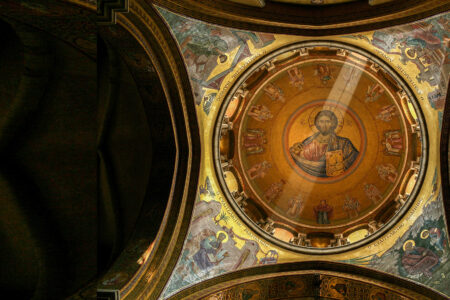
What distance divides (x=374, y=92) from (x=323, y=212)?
459 cm

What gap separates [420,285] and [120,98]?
9.82m

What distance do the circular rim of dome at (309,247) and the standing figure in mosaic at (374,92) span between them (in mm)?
1400

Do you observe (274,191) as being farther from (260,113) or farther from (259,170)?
(260,113)

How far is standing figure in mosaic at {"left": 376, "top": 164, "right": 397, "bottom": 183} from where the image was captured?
13375 mm

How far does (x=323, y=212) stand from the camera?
14047mm

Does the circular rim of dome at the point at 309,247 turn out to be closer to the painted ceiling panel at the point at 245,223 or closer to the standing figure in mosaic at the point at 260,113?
the painted ceiling panel at the point at 245,223

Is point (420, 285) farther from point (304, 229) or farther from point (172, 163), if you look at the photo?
point (172, 163)

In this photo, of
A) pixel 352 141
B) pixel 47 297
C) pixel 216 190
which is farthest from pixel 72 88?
pixel 352 141

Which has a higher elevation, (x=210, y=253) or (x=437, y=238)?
(x=437, y=238)

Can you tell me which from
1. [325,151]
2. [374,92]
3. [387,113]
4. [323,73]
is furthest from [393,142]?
[323,73]

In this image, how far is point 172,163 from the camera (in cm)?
1037

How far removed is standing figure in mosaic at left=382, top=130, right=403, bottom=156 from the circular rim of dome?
166 cm

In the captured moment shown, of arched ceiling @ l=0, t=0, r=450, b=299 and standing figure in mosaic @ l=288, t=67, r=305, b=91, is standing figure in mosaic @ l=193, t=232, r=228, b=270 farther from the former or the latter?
standing figure in mosaic @ l=288, t=67, r=305, b=91

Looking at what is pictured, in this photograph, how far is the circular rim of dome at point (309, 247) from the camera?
35.8 ft
